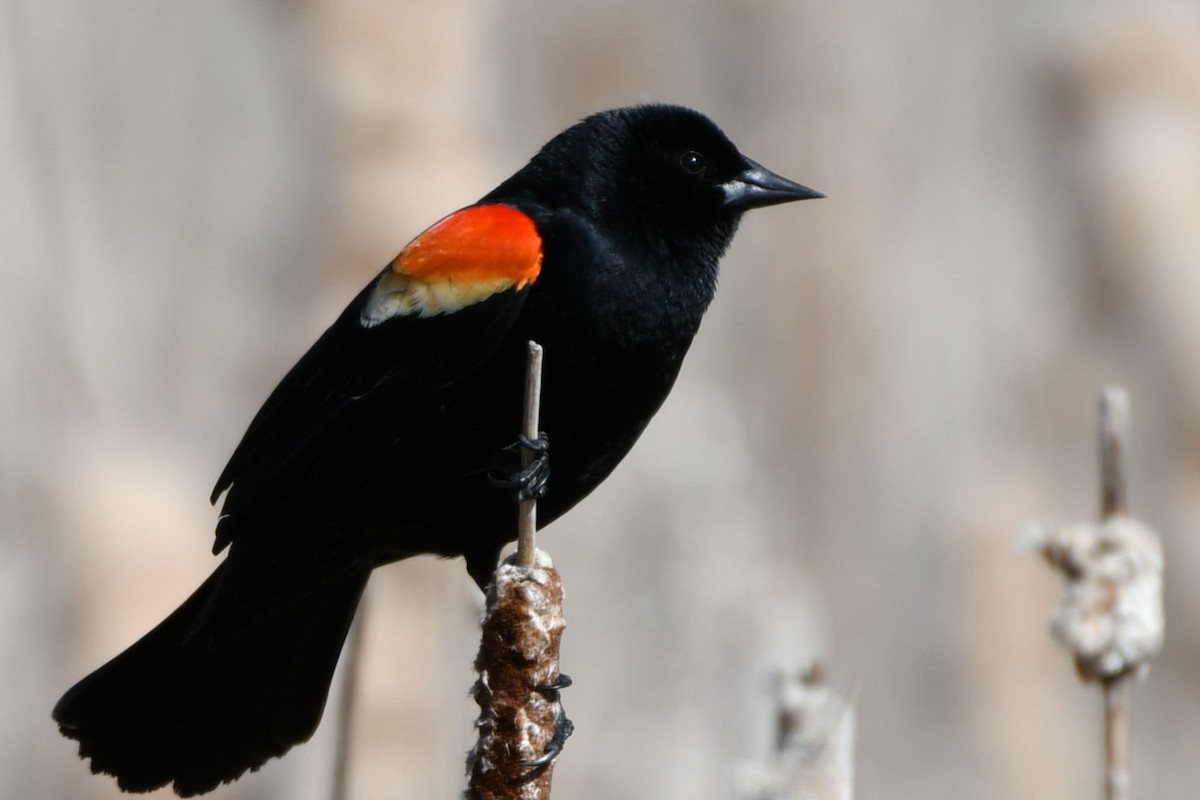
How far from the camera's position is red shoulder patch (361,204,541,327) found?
1745 mm

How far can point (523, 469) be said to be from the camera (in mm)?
1661

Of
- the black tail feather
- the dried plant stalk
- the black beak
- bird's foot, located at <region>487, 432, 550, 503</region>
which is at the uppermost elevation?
the black beak

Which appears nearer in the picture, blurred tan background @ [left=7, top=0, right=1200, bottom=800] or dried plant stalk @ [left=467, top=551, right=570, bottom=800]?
dried plant stalk @ [left=467, top=551, right=570, bottom=800]

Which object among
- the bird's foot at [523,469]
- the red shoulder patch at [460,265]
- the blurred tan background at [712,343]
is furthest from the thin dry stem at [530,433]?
the blurred tan background at [712,343]

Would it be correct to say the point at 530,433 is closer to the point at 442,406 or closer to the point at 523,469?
the point at 523,469

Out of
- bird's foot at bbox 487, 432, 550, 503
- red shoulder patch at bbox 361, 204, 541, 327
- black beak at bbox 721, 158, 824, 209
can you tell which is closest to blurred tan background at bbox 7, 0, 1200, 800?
bird's foot at bbox 487, 432, 550, 503

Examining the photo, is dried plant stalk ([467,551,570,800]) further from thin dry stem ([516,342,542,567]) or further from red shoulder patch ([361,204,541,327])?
red shoulder patch ([361,204,541,327])

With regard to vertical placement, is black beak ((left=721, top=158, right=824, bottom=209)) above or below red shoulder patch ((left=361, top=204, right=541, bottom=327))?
above

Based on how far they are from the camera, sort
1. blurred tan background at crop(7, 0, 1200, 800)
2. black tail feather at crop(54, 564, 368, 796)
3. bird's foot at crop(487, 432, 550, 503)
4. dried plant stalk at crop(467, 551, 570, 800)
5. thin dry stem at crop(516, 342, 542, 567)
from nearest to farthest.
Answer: dried plant stalk at crop(467, 551, 570, 800) < thin dry stem at crop(516, 342, 542, 567) < bird's foot at crop(487, 432, 550, 503) < black tail feather at crop(54, 564, 368, 796) < blurred tan background at crop(7, 0, 1200, 800)

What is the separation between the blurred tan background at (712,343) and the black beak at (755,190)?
619 mm

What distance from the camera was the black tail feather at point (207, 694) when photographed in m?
1.90

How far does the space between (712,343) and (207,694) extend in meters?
2.71

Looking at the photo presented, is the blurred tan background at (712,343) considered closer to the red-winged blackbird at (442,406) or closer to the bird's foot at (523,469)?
the red-winged blackbird at (442,406)

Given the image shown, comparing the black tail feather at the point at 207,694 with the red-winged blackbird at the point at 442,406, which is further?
the black tail feather at the point at 207,694
